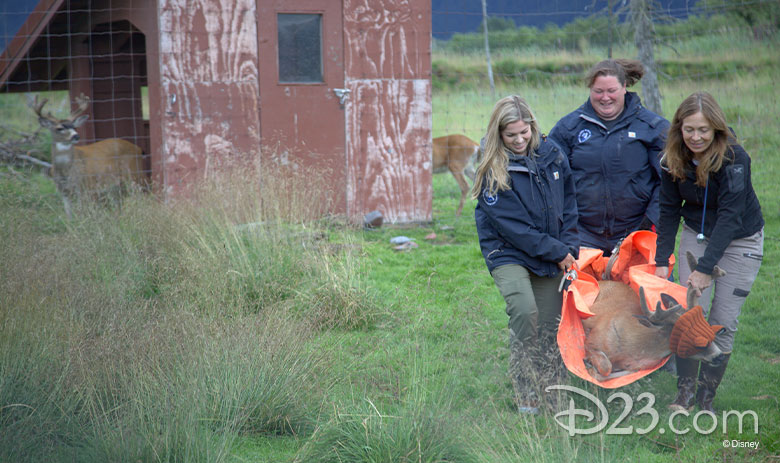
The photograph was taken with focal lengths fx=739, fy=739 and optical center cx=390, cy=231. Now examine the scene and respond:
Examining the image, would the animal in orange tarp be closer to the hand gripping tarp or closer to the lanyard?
the hand gripping tarp

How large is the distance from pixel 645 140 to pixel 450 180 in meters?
10.6

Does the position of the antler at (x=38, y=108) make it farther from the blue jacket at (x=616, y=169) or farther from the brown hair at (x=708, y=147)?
the brown hair at (x=708, y=147)

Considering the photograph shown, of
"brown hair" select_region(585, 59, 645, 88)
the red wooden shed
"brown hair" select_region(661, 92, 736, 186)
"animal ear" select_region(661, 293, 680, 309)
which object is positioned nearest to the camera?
"brown hair" select_region(661, 92, 736, 186)

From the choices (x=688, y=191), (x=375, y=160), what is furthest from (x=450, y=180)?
(x=688, y=191)

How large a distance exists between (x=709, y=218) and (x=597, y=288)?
750 millimetres

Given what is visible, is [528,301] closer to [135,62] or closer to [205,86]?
[205,86]

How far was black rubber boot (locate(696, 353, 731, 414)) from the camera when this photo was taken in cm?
414

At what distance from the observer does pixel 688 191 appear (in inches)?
163

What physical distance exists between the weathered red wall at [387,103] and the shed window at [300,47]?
418 millimetres

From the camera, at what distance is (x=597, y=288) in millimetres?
4465

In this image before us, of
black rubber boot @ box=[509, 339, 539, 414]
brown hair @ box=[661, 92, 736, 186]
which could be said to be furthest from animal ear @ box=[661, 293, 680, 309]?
black rubber boot @ box=[509, 339, 539, 414]

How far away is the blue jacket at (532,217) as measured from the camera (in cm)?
428

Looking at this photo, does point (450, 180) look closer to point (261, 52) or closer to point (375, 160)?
point (375, 160)

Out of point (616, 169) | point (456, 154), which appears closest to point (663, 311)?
point (616, 169)
